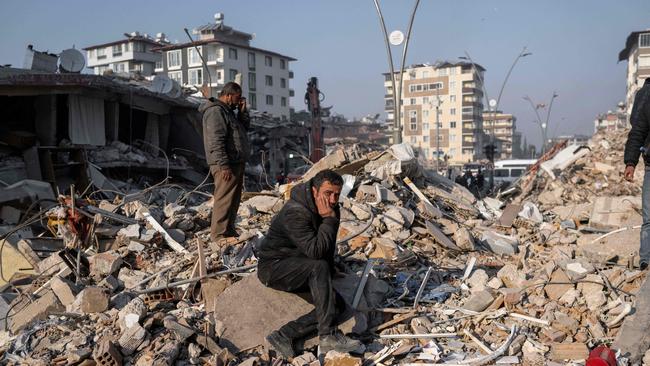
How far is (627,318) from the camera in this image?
4770 mm

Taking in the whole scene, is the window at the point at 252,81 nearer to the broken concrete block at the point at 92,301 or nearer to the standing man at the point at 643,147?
the standing man at the point at 643,147

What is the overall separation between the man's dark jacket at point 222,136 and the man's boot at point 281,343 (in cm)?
253

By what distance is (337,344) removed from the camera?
4.49 m

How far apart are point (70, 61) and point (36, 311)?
1297 cm

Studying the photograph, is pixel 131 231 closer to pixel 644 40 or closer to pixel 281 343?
pixel 281 343

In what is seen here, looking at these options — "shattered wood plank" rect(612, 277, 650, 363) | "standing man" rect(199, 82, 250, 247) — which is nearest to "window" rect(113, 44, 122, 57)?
"standing man" rect(199, 82, 250, 247)

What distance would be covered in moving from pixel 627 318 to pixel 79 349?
15.0 ft

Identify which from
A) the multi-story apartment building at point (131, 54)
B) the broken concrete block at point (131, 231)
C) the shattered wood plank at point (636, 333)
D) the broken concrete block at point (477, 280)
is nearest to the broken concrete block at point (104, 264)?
the broken concrete block at point (131, 231)

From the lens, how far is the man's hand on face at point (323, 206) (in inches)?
182

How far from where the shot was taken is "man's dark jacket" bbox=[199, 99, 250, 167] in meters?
6.46

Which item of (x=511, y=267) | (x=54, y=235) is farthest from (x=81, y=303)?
(x=511, y=267)

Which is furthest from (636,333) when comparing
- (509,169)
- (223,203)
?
(509,169)

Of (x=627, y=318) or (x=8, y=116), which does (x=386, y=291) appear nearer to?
(x=627, y=318)

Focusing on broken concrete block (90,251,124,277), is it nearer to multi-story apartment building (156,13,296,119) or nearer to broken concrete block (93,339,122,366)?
broken concrete block (93,339,122,366)
